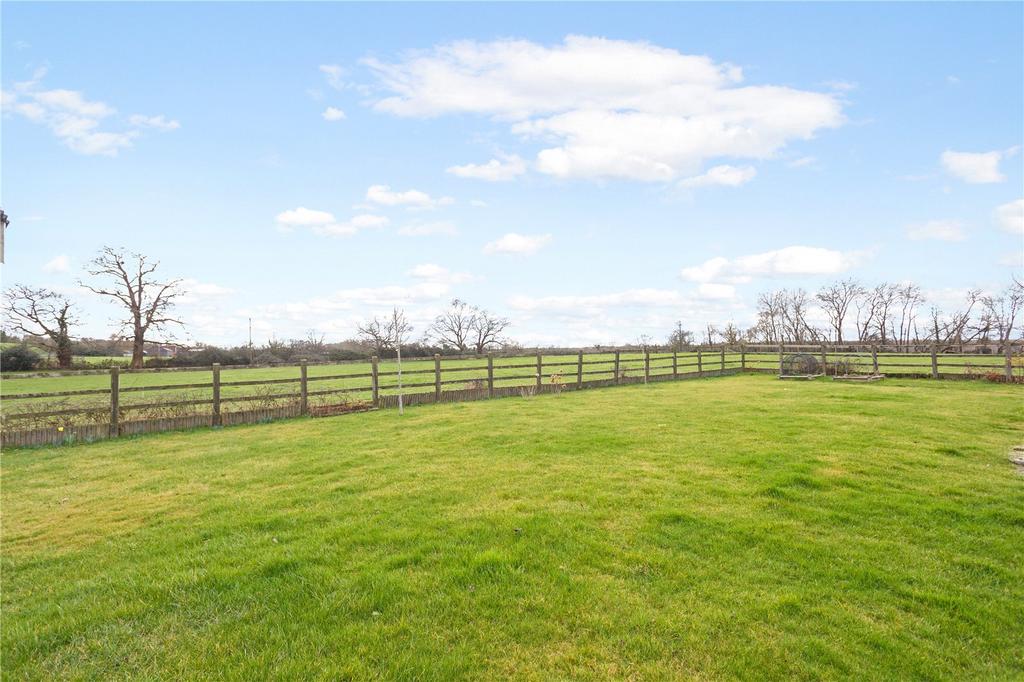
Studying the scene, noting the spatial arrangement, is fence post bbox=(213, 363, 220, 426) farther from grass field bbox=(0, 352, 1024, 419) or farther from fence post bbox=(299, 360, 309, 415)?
fence post bbox=(299, 360, 309, 415)

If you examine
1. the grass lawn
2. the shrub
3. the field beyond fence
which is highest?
the shrub

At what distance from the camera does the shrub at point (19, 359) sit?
64.5ft

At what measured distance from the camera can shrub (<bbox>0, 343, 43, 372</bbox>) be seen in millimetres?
19672

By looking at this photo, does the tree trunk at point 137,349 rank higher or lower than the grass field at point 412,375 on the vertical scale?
higher

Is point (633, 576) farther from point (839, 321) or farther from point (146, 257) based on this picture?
point (839, 321)

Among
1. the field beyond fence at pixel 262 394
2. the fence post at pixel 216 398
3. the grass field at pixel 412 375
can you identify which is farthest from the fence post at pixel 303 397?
the fence post at pixel 216 398

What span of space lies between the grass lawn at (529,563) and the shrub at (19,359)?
57.0 feet

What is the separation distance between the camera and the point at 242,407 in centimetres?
1169

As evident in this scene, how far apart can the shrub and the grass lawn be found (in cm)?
1738

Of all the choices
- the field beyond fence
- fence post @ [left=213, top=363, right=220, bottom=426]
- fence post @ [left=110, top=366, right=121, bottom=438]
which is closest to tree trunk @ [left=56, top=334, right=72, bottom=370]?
the field beyond fence

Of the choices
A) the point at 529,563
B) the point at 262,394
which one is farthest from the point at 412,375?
the point at 529,563

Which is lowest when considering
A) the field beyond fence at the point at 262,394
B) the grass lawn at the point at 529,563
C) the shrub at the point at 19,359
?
the grass lawn at the point at 529,563

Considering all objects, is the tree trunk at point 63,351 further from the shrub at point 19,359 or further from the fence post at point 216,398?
the fence post at point 216,398

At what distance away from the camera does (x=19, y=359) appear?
814 inches
